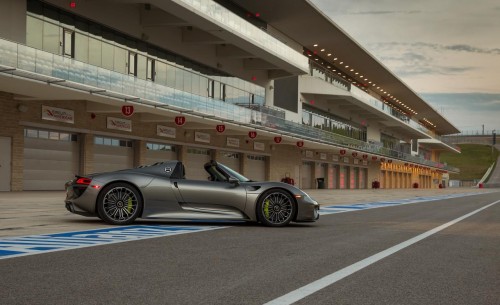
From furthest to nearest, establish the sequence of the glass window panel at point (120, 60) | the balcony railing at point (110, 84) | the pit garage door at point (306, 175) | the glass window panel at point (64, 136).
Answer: the pit garage door at point (306, 175), the glass window panel at point (120, 60), the glass window panel at point (64, 136), the balcony railing at point (110, 84)

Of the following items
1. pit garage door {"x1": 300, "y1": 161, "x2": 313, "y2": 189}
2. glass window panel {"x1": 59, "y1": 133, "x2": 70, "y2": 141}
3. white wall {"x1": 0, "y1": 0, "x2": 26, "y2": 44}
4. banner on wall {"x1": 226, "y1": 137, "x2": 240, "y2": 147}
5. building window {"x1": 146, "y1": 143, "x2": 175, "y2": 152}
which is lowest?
pit garage door {"x1": 300, "y1": 161, "x2": 313, "y2": 189}

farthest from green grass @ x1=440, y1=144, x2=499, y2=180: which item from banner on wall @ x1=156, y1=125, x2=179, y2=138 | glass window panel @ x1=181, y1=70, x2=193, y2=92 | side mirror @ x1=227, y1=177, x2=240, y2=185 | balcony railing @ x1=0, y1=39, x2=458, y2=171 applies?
side mirror @ x1=227, y1=177, x2=240, y2=185

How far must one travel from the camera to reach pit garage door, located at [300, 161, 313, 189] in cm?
5375

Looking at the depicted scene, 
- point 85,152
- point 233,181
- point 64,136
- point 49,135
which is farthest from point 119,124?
point 233,181

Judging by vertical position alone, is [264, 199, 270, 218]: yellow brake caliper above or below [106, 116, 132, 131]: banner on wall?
below

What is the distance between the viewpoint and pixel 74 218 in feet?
39.8

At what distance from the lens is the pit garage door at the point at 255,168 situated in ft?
145

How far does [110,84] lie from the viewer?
25.1 m

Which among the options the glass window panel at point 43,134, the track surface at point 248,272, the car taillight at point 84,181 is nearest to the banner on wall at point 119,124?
the glass window panel at point 43,134

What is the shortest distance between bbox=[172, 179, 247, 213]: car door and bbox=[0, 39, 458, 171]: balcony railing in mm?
Result: 11864

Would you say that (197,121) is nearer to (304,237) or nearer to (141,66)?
(141,66)

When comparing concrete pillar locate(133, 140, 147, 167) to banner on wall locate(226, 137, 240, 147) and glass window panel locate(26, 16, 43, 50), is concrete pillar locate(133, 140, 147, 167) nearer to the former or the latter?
glass window panel locate(26, 16, 43, 50)

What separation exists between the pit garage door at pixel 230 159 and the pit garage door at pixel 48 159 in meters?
13.8

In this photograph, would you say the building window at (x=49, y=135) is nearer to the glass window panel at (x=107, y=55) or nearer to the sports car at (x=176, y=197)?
the glass window panel at (x=107, y=55)
